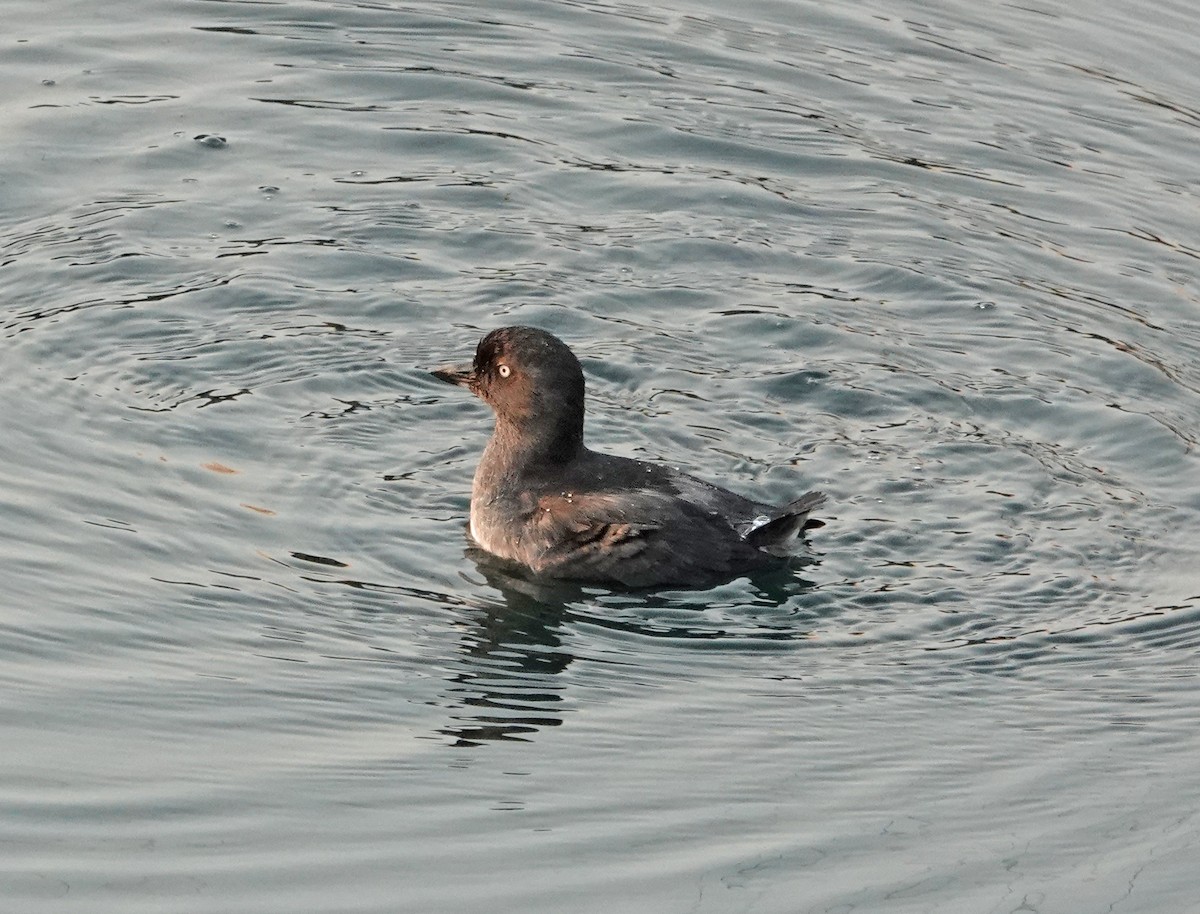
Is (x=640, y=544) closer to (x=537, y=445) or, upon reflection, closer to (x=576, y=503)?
(x=576, y=503)

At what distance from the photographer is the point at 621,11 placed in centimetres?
1521

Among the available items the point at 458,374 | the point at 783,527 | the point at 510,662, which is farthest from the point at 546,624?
the point at 458,374

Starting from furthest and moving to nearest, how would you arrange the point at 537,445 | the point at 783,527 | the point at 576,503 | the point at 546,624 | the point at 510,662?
the point at 537,445
the point at 576,503
the point at 783,527
the point at 546,624
the point at 510,662

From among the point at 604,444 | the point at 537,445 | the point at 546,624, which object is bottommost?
the point at 546,624

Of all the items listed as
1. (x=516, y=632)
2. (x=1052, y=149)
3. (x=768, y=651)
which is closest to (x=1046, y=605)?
(x=768, y=651)

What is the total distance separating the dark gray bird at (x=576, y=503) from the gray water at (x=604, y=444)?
181 mm

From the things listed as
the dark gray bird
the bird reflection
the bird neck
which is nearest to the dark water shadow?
the bird reflection

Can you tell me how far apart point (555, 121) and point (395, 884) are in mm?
8268

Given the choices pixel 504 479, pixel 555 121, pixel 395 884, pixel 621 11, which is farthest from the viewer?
pixel 621 11

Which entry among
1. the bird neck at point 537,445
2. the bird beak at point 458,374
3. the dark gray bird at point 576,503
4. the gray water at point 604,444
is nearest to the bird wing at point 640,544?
the dark gray bird at point 576,503

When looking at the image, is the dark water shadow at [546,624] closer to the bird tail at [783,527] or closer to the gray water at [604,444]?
the gray water at [604,444]

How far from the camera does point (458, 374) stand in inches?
387

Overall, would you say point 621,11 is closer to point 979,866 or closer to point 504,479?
point 504,479

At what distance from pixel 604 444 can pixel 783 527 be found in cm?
166
